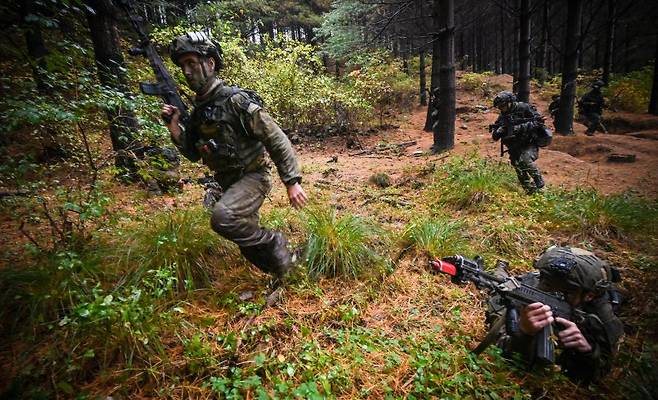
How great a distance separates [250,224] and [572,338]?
2.47 meters

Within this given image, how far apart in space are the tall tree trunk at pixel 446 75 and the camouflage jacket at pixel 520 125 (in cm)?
319

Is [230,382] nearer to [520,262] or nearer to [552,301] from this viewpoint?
[552,301]

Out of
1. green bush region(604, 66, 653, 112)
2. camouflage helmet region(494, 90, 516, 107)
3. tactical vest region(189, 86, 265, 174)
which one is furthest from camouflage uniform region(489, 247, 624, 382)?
green bush region(604, 66, 653, 112)

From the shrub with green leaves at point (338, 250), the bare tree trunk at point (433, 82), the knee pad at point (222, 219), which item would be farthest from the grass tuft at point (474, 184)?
the bare tree trunk at point (433, 82)

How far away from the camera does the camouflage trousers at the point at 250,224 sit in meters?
2.66

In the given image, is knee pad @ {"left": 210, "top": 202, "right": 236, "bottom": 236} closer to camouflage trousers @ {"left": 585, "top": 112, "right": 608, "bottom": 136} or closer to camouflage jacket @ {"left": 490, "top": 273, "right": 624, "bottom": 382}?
camouflage jacket @ {"left": 490, "top": 273, "right": 624, "bottom": 382}

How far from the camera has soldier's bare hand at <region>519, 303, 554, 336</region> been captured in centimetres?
208

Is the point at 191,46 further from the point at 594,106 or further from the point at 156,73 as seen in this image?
the point at 594,106

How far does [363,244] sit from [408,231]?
0.83 metres

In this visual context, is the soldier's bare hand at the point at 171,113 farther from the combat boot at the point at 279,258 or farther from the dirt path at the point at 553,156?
the dirt path at the point at 553,156

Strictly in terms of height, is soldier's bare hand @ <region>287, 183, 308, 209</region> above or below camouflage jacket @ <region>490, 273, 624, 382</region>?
above

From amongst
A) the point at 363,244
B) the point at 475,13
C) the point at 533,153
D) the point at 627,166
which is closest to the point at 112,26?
the point at 363,244

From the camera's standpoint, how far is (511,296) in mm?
2234

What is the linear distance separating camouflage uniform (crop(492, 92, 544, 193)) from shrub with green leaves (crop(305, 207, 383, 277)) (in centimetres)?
399
